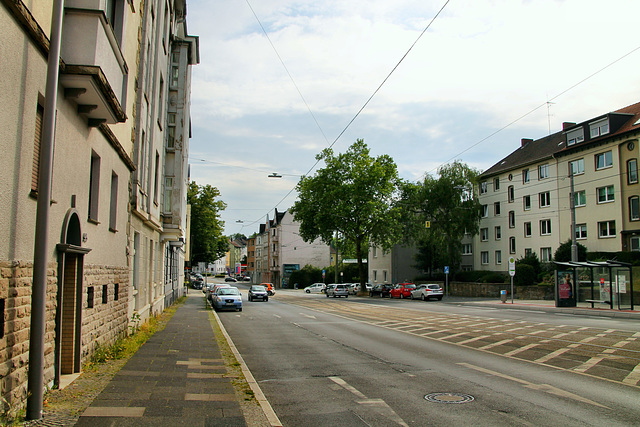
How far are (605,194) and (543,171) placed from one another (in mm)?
7628

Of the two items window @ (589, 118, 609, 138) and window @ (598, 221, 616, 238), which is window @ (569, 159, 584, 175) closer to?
window @ (589, 118, 609, 138)

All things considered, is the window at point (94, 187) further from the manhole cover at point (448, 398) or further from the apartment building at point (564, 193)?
the apartment building at point (564, 193)

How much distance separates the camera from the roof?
129 feet

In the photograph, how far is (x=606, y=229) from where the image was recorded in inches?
1553

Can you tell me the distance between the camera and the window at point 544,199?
150 ft

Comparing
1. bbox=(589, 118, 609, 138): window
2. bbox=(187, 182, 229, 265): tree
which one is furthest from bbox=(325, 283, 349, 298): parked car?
bbox=(589, 118, 609, 138): window

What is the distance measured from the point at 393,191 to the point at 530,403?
4761 centimetres

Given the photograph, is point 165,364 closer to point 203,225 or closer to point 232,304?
point 232,304

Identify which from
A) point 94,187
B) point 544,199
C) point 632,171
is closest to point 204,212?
point 544,199

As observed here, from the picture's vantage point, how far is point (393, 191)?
54000 mm

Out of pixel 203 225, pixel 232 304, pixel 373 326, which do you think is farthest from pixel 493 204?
pixel 373 326

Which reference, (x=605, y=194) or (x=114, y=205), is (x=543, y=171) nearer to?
(x=605, y=194)

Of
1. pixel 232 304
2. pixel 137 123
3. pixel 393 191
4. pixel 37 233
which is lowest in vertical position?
pixel 232 304

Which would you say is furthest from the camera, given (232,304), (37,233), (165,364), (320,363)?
(232,304)
